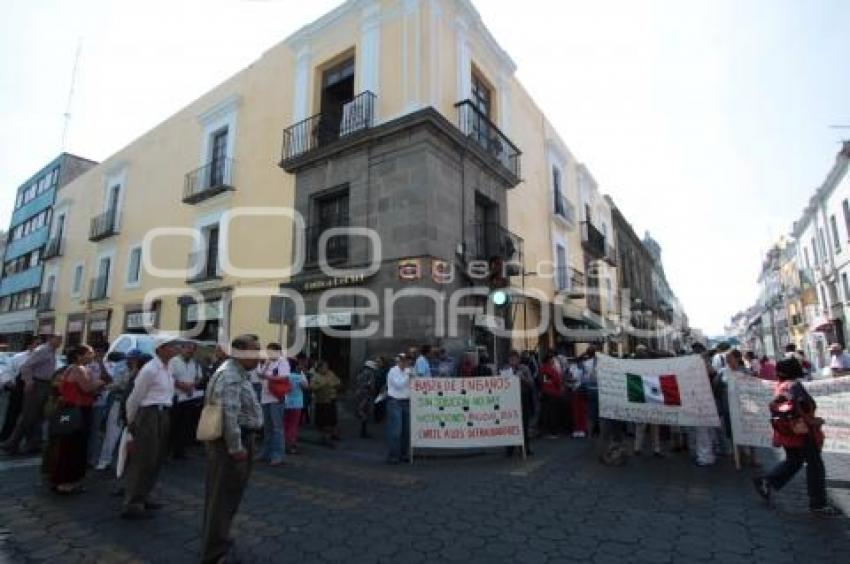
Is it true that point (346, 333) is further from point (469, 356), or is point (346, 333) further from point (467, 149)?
point (467, 149)

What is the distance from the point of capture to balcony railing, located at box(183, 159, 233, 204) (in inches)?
605

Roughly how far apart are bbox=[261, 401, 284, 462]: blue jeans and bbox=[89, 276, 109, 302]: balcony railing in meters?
16.7

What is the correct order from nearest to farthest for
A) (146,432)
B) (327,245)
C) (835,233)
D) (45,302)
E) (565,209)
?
1. (146,432)
2. (327,245)
3. (565,209)
4. (45,302)
5. (835,233)

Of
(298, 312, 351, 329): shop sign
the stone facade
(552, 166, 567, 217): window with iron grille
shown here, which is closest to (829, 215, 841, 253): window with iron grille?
(552, 166, 567, 217): window with iron grille

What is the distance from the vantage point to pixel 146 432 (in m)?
4.55

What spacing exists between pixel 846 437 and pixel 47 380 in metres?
10.9

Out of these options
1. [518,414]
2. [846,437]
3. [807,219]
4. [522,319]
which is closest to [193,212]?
[522,319]

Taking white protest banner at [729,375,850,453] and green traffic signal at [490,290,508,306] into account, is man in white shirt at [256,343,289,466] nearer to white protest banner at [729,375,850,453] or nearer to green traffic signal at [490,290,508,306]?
green traffic signal at [490,290,508,306]

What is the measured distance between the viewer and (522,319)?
14664mm

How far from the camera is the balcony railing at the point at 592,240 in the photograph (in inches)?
848

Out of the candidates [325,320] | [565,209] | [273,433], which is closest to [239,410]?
[273,433]

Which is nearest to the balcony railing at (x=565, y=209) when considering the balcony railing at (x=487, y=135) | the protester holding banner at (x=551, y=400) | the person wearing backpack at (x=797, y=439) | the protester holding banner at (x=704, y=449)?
the balcony railing at (x=487, y=135)

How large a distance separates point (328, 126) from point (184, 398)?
8980mm

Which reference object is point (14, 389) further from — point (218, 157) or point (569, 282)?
point (569, 282)
